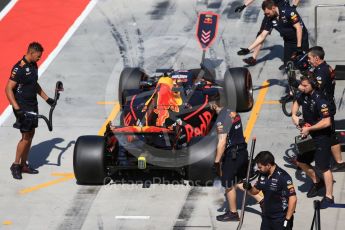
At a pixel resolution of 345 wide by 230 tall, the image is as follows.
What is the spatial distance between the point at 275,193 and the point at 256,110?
585cm

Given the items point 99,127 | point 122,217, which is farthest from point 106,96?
point 122,217

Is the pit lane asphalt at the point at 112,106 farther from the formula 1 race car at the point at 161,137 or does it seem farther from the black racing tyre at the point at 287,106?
the formula 1 race car at the point at 161,137

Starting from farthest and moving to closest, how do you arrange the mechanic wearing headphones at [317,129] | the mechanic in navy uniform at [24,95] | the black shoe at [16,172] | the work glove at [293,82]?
the work glove at [293,82] → the black shoe at [16,172] → the mechanic in navy uniform at [24,95] → the mechanic wearing headphones at [317,129]

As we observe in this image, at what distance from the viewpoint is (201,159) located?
1382cm

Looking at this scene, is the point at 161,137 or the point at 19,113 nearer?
the point at 161,137

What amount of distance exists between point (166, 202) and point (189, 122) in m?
1.61

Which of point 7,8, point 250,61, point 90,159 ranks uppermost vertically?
point 7,8

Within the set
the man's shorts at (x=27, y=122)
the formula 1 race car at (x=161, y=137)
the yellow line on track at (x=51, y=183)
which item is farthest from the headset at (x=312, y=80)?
the man's shorts at (x=27, y=122)

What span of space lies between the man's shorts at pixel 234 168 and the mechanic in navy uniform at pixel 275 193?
1388mm

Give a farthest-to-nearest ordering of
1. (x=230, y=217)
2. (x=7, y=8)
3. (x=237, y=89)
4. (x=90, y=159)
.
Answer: (x=7, y=8)
(x=237, y=89)
(x=90, y=159)
(x=230, y=217)

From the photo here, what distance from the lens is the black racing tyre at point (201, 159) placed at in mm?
13812

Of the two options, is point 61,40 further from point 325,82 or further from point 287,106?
point 325,82

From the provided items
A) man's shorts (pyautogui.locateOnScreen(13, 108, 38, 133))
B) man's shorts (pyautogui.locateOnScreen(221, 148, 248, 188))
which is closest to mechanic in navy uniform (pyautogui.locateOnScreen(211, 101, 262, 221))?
man's shorts (pyautogui.locateOnScreen(221, 148, 248, 188))

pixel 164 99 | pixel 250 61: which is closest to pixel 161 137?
pixel 164 99
